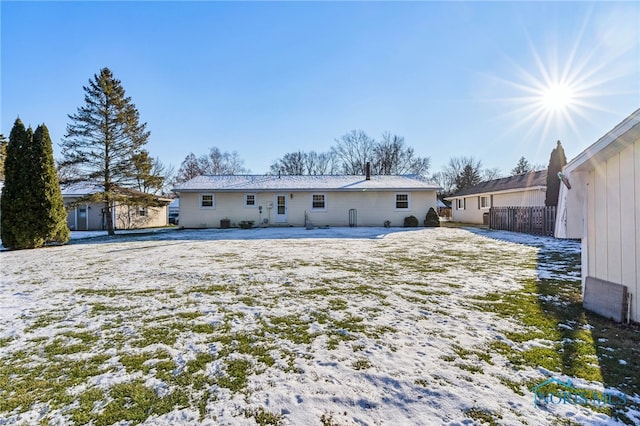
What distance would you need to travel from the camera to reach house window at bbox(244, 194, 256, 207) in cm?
1908

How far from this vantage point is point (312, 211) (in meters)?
19.1

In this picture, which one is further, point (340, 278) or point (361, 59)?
point (361, 59)

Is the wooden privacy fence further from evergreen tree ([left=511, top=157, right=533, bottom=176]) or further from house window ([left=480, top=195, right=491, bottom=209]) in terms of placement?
evergreen tree ([left=511, top=157, right=533, bottom=176])

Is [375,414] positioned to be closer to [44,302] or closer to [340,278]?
[340,278]

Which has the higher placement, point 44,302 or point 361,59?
point 361,59

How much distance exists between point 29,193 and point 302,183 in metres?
13.3

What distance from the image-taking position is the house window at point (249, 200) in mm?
19078

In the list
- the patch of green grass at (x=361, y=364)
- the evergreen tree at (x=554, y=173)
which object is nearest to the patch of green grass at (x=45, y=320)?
the patch of green grass at (x=361, y=364)

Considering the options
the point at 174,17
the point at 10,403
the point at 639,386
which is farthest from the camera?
the point at 174,17

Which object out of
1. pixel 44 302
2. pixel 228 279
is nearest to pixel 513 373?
pixel 228 279

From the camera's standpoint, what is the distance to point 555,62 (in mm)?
9742

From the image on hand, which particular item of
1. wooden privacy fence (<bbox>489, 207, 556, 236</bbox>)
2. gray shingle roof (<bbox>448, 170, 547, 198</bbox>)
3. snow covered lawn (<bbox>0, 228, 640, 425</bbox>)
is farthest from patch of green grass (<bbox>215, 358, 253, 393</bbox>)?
gray shingle roof (<bbox>448, 170, 547, 198</bbox>)

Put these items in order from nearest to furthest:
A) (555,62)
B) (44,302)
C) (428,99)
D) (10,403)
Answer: (10,403), (44,302), (555,62), (428,99)

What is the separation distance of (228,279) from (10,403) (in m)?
3.52
